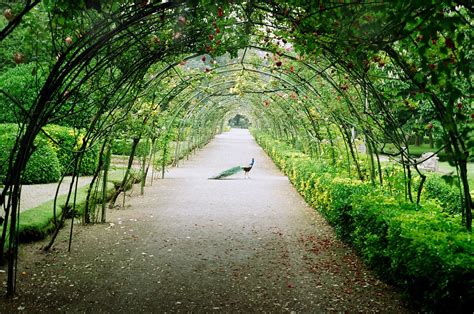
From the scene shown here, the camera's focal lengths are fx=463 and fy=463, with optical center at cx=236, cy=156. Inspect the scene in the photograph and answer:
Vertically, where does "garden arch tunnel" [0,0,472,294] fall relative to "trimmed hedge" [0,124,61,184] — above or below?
above

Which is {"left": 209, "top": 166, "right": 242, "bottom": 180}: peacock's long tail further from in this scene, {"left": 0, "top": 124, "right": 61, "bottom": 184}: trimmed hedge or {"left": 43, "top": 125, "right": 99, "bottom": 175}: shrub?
{"left": 0, "top": 124, "right": 61, "bottom": 184}: trimmed hedge

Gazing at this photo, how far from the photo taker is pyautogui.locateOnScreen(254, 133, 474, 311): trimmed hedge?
2940 mm

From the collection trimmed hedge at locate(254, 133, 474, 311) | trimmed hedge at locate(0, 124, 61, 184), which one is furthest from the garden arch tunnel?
trimmed hedge at locate(0, 124, 61, 184)

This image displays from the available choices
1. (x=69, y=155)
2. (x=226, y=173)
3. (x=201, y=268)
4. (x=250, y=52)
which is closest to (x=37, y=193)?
(x=69, y=155)

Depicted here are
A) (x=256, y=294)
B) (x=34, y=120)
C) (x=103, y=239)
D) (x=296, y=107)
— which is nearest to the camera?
(x=34, y=120)

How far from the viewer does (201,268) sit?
5.18 meters

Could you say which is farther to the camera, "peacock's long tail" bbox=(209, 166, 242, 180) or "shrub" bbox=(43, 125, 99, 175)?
"peacock's long tail" bbox=(209, 166, 242, 180)

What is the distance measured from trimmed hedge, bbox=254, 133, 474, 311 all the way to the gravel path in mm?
279

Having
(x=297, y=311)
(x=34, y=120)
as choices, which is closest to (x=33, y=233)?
(x=34, y=120)

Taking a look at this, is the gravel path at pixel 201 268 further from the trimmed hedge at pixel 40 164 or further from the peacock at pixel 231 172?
the peacock at pixel 231 172

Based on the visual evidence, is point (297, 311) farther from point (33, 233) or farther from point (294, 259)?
point (33, 233)

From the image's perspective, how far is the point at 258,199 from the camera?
10.6 m

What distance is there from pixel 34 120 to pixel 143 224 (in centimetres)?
387

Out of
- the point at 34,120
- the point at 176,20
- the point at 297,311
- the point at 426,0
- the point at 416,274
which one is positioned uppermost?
the point at 176,20
